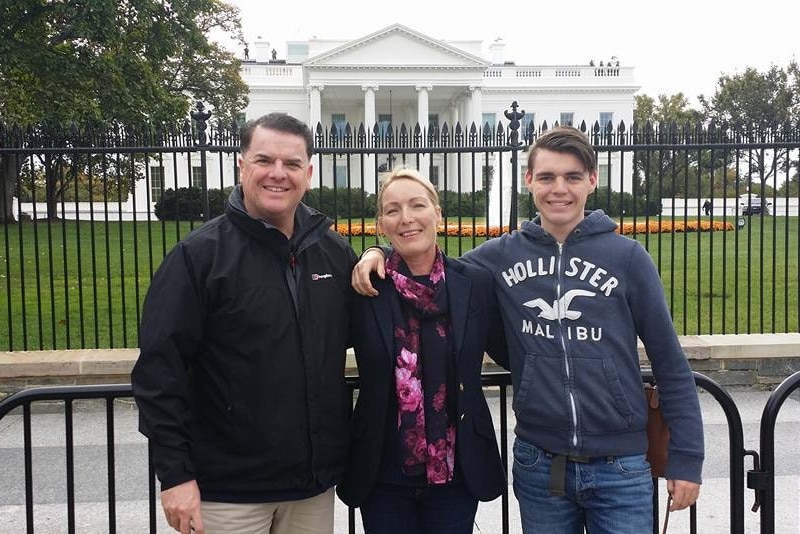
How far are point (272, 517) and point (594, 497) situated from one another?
1.09 meters

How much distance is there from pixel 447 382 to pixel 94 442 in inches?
171

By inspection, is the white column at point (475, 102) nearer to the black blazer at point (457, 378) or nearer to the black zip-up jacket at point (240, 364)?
the black blazer at point (457, 378)

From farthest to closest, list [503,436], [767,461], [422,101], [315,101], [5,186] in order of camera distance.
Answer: [422,101]
[315,101]
[5,186]
[503,436]
[767,461]

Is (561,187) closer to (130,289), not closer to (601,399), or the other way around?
(601,399)

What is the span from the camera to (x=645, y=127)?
7.25 meters

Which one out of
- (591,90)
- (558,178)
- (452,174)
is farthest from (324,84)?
(558,178)

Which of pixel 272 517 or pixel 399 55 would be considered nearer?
pixel 272 517

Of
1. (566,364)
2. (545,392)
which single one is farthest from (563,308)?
(545,392)

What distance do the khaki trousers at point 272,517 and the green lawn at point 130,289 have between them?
3.73m

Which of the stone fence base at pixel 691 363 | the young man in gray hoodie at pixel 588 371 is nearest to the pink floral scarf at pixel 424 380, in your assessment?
the young man in gray hoodie at pixel 588 371

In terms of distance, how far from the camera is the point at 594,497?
96.4 inches

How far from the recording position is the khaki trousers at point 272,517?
2428 mm

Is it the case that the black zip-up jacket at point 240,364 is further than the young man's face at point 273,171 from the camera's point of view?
No

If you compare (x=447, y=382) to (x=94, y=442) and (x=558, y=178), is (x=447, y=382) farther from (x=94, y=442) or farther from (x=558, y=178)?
(x=94, y=442)
